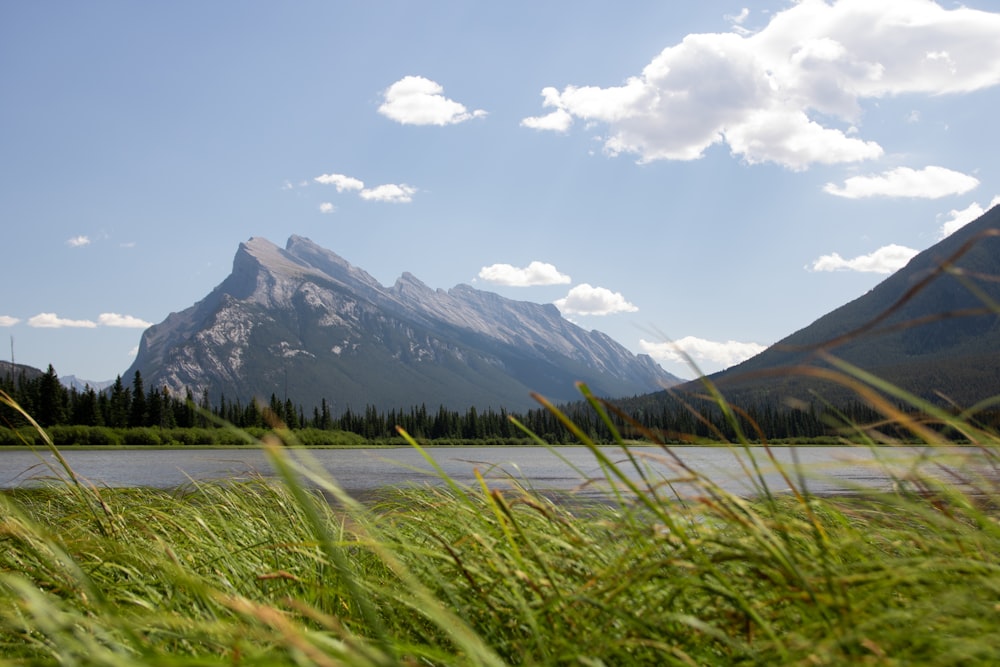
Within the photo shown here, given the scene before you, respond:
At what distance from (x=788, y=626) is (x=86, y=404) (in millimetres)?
104990

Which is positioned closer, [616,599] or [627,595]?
[616,599]

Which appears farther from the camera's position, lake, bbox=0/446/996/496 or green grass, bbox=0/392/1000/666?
lake, bbox=0/446/996/496

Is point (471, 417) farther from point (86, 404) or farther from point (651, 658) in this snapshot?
point (651, 658)

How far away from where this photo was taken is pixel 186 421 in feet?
362

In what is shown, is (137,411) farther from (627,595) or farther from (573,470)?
(627,595)

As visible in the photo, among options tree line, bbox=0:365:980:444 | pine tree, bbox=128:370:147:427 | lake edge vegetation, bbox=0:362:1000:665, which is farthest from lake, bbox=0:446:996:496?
pine tree, bbox=128:370:147:427

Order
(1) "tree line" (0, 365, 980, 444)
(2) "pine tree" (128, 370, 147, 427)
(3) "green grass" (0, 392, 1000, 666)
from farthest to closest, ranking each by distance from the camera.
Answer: (2) "pine tree" (128, 370, 147, 427) < (1) "tree line" (0, 365, 980, 444) < (3) "green grass" (0, 392, 1000, 666)

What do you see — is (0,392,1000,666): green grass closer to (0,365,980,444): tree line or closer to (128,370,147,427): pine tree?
(0,365,980,444): tree line

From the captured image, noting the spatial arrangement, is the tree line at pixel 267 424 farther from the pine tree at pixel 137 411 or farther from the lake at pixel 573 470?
the lake at pixel 573 470

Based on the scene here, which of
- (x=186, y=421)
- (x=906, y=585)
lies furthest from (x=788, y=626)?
(x=186, y=421)

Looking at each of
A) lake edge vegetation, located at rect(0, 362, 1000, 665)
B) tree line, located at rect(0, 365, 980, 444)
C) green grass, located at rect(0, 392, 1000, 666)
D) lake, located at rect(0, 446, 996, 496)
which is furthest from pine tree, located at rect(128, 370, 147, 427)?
lake edge vegetation, located at rect(0, 362, 1000, 665)

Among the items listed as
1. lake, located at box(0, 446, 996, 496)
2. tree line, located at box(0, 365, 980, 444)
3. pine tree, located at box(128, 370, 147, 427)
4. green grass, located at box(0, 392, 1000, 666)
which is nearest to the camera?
green grass, located at box(0, 392, 1000, 666)

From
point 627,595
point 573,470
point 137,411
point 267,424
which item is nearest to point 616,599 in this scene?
point 627,595

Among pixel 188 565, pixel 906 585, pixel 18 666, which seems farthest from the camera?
pixel 188 565
